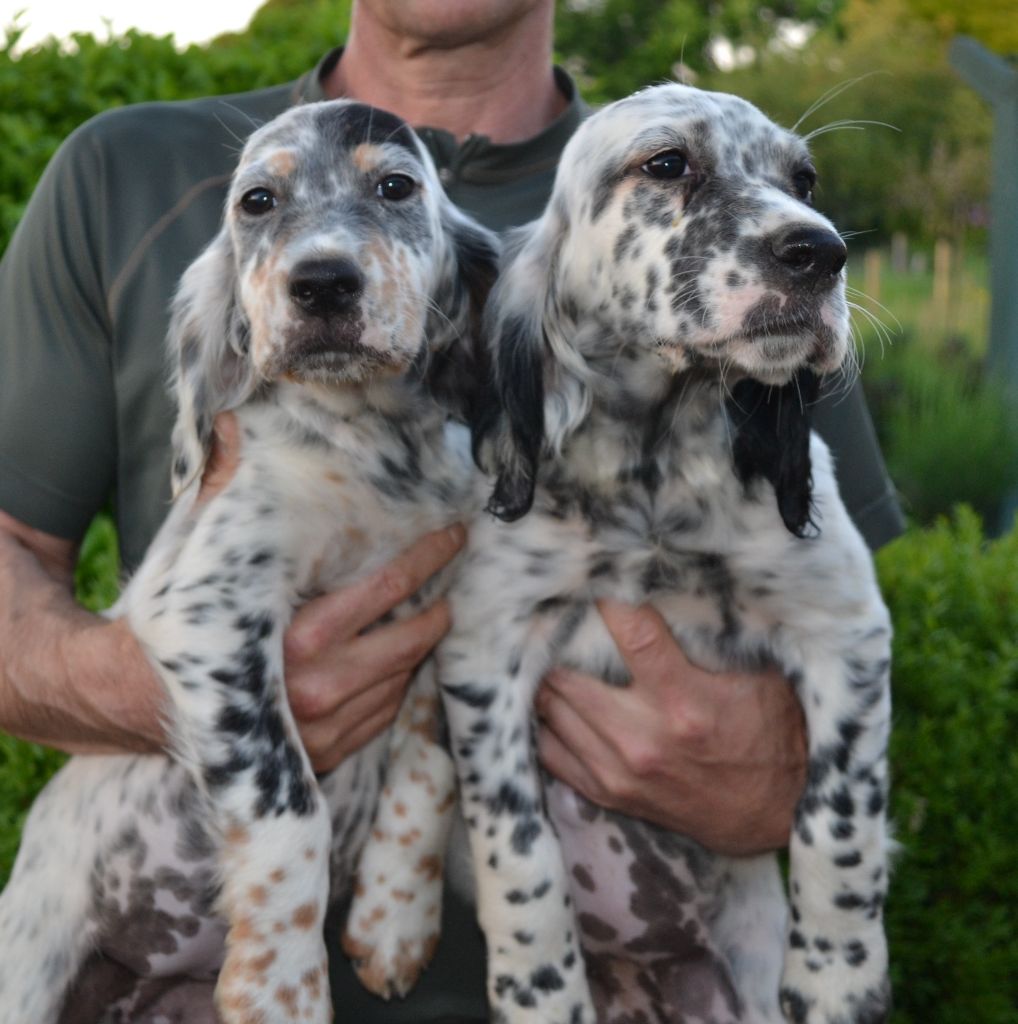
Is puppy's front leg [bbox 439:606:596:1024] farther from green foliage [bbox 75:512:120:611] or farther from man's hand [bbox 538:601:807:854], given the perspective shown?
green foliage [bbox 75:512:120:611]

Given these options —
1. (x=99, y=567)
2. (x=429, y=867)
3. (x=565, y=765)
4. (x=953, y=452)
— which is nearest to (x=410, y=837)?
(x=429, y=867)

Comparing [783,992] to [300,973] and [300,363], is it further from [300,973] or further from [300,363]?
[300,363]

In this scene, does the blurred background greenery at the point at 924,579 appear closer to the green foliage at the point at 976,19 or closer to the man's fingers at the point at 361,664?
the man's fingers at the point at 361,664

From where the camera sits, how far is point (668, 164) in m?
2.37

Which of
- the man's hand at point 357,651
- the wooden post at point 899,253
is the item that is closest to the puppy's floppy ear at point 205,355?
the man's hand at point 357,651

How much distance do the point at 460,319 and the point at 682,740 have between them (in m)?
0.87

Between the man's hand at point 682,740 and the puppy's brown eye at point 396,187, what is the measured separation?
31.8 inches

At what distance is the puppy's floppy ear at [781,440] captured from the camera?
236 centimetres

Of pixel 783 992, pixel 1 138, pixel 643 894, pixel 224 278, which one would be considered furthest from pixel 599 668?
pixel 1 138

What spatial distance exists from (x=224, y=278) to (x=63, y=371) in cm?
41

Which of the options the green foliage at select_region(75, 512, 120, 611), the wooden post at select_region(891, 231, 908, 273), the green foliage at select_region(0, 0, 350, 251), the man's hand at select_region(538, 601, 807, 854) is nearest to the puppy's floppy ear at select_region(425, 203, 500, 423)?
the man's hand at select_region(538, 601, 807, 854)

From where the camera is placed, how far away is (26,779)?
11.5ft

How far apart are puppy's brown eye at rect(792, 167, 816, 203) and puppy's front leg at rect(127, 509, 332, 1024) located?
1069mm

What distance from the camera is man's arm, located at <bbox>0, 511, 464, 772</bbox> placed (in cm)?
244
